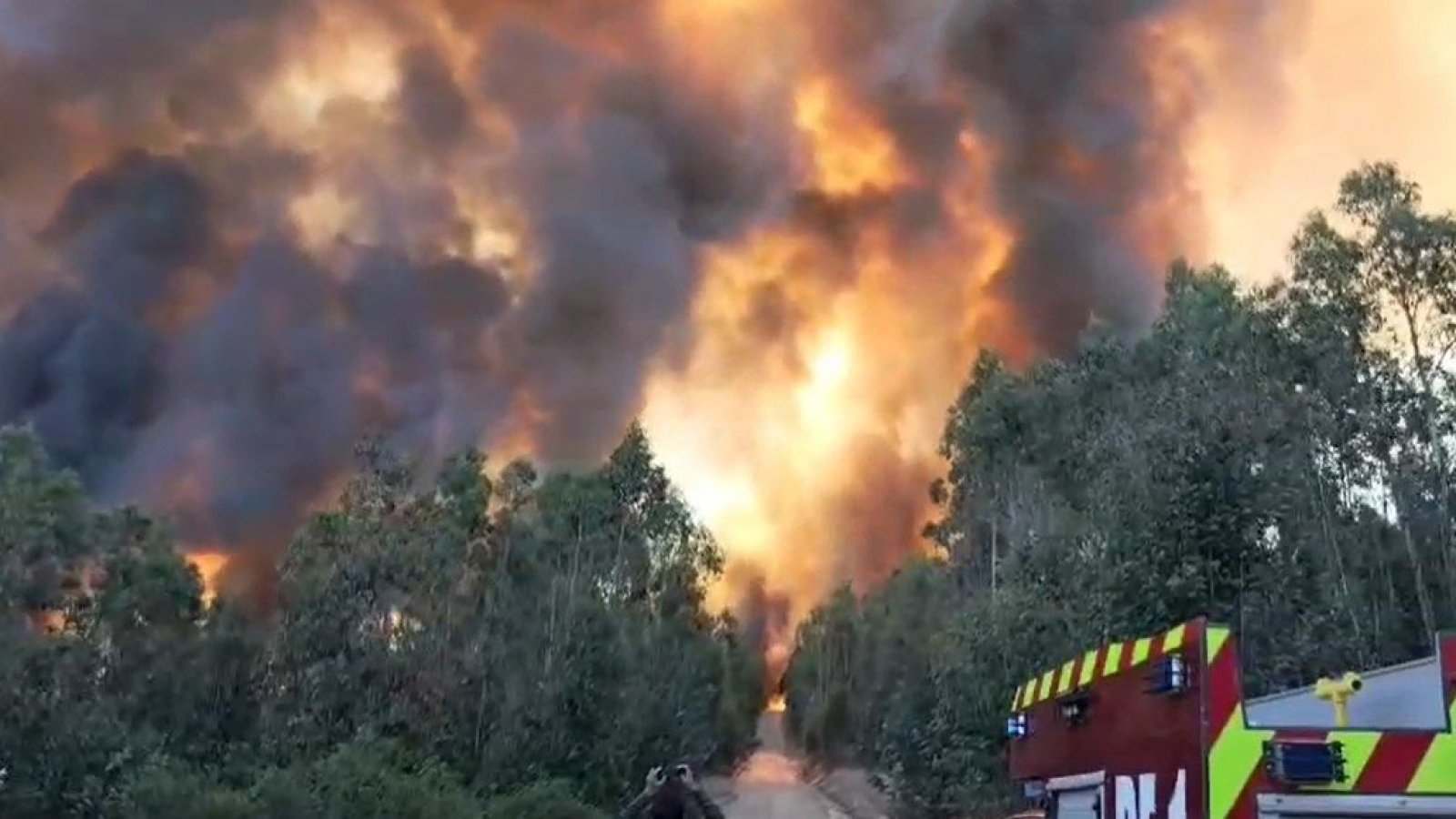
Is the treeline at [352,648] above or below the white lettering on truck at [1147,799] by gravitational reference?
above

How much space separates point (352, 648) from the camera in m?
37.6

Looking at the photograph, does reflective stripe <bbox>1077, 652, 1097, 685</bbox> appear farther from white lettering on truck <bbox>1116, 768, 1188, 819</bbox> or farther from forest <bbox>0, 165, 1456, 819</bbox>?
forest <bbox>0, 165, 1456, 819</bbox>

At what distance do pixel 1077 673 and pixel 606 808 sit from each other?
102 feet

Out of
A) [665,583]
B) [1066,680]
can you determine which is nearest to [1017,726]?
[1066,680]

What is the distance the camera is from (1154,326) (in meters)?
33.7

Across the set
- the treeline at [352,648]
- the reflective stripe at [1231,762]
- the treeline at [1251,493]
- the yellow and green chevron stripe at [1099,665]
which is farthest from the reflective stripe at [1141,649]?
the treeline at [352,648]

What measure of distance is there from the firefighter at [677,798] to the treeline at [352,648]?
24.2m

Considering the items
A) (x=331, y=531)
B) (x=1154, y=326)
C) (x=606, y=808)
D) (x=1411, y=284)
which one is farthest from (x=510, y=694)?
(x=1411, y=284)

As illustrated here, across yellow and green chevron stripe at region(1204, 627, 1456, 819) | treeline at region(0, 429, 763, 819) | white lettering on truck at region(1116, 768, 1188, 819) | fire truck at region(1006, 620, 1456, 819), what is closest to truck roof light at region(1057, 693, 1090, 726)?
fire truck at region(1006, 620, 1456, 819)

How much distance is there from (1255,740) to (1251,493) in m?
21.3

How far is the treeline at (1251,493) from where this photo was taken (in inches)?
924

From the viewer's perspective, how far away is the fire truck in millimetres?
3922

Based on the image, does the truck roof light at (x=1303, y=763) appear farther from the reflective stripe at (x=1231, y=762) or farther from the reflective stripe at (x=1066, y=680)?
the reflective stripe at (x=1066, y=680)

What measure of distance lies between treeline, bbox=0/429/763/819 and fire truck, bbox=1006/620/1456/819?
81.4 feet
